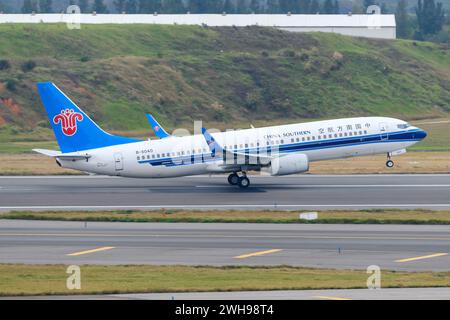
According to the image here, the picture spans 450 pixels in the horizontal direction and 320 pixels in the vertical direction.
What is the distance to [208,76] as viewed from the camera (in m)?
116

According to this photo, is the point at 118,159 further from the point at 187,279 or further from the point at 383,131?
the point at 187,279

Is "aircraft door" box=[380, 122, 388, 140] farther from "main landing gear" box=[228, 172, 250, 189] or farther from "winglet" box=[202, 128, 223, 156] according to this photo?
"winglet" box=[202, 128, 223, 156]

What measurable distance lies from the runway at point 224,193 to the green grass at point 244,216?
2.13m

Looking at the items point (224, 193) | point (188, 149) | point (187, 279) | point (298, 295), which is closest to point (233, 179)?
point (224, 193)

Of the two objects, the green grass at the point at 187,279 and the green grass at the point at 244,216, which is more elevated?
the green grass at the point at 244,216

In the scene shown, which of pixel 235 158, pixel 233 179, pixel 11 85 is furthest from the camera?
pixel 11 85

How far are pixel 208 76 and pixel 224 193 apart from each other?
209 ft

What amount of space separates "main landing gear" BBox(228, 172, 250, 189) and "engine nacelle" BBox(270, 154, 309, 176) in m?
1.81

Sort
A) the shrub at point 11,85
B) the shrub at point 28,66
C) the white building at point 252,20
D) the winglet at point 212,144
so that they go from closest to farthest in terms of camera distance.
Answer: the winglet at point 212,144 < the shrub at point 11,85 < the shrub at point 28,66 < the white building at point 252,20

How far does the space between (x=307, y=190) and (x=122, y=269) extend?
23774 mm

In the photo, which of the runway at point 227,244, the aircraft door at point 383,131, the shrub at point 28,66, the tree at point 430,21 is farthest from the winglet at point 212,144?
the tree at point 430,21

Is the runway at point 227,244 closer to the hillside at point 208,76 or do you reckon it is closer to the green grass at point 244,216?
the green grass at point 244,216

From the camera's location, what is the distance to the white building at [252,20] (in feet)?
462

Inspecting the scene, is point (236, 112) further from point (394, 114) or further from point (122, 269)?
point (122, 269)
